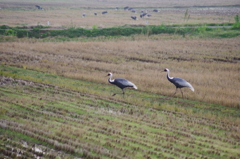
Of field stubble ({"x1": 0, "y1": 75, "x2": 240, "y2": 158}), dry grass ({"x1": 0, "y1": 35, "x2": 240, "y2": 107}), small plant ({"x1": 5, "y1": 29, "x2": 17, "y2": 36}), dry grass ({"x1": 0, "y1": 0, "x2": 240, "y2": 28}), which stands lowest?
field stubble ({"x1": 0, "y1": 75, "x2": 240, "y2": 158})

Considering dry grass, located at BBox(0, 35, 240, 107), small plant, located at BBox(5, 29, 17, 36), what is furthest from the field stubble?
small plant, located at BBox(5, 29, 17, 36)

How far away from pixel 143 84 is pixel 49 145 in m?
10.3

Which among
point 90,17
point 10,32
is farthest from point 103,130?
point 90,17

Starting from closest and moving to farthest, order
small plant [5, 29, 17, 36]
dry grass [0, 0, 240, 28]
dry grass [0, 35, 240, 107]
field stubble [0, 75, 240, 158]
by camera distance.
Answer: field stubble [0, 75, 240, 158], dry grass [0, 35, 240, 107], small plant [5, 29, 17, 36], dry grass [0, 0, 240, 28]

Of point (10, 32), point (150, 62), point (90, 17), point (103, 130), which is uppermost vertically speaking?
point (90, 17)

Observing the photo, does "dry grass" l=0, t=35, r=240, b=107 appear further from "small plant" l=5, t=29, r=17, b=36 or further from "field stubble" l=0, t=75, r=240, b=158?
"small plant" l=5, t=29, r=17, b=36

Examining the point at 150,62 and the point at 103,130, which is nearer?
the point at 103,130

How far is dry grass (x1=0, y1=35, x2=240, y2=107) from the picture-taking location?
61.4 ft

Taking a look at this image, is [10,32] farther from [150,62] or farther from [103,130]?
[103,130]

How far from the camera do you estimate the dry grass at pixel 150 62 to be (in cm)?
1872

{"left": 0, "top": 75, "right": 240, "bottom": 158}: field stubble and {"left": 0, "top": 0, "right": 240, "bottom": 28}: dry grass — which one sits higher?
{"left": 0, "top": 0, "right": 240, "bottom": 28}: dry grass

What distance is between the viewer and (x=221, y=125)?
40.7ft

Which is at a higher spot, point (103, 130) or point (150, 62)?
point (150, 62)

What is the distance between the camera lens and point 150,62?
2814cm
